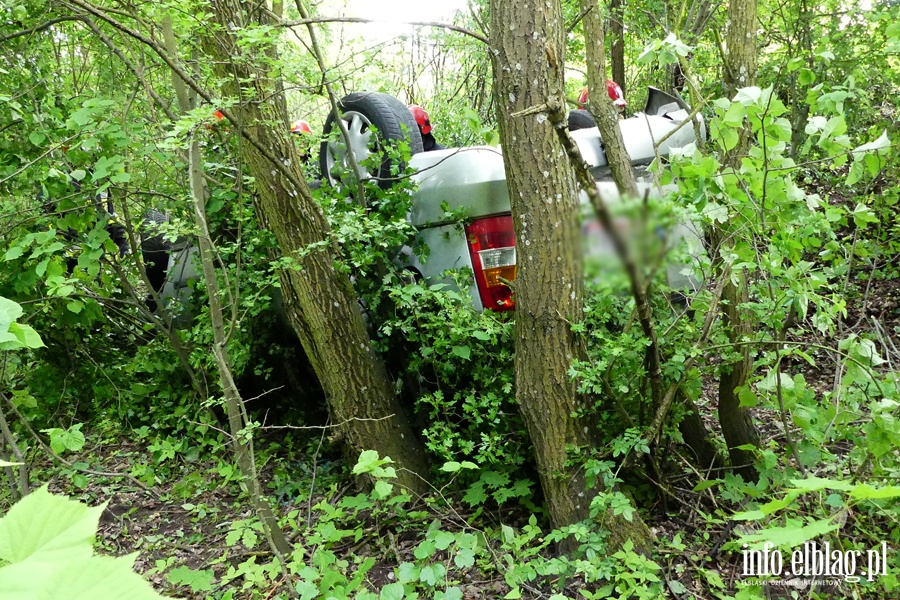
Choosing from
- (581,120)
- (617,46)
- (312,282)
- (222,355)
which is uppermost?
(617,46)

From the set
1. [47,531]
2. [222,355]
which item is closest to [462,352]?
[222,355]

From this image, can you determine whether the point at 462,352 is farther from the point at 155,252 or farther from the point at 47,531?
the point at 155,252

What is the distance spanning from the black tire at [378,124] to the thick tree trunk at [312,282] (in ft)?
1.57

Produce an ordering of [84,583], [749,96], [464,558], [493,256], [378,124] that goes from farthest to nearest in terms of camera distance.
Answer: [378,124] → [493,256] → [464,558] → [749,96] → [84,583]

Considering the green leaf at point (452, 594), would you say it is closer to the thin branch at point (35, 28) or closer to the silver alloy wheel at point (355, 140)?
the silver alloy wheel at point (355, 140)

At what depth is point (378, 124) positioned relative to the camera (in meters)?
4.02

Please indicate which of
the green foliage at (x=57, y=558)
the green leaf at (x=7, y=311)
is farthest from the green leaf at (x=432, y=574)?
the green foliage at (x=57, y=558)

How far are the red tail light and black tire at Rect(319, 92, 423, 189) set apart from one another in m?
0.72

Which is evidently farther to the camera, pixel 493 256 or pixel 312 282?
pixel 312 282

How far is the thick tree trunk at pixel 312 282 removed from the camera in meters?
3.42

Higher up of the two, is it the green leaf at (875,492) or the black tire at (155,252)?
the black tire at (155,252)

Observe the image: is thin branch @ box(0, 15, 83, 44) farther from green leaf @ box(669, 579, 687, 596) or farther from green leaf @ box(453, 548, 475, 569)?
green leaf @ box(669, 579, 687, 596)

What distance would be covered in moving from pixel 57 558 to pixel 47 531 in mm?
48

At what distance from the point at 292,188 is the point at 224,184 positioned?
567mm
